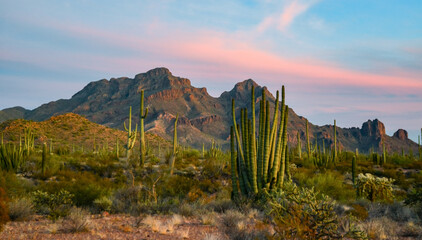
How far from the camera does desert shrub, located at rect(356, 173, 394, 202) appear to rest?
12094 mm

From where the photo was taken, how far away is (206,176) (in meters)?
17.8

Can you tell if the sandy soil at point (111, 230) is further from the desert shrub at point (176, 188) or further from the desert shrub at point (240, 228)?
the desert shrub at point (176, 188)

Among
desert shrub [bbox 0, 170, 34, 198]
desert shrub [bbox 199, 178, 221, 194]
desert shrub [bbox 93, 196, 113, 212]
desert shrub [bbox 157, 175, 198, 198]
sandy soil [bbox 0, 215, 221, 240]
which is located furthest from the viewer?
desert shrub [bbox 199, 178, 221, 194]

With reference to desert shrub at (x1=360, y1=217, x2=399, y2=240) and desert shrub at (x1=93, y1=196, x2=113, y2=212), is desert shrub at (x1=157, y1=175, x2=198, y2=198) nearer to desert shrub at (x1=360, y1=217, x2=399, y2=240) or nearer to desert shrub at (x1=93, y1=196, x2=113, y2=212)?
desert shrub at (x1=93, y1=196, x2=113, y2=212)

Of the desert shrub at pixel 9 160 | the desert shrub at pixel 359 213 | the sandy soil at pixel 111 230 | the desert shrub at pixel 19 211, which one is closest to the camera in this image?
the sandy soil at pixel 111 230

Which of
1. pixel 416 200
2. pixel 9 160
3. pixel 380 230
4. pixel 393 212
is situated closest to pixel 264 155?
pixel 380 230

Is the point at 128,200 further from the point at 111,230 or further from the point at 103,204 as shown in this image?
the point at 111,230

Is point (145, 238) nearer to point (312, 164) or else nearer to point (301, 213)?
point (301, 213)

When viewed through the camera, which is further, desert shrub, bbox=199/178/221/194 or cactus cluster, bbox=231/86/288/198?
desert shrub, bbox=199/178/221/194

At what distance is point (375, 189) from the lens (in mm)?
12188

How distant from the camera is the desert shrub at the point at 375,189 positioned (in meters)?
12.1

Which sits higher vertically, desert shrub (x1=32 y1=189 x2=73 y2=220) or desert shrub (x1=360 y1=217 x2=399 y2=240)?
desert shrub (x1=32 y1=189 x2=73 y2=220)

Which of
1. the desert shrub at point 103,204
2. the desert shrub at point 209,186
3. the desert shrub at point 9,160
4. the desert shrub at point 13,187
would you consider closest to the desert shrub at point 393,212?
the desert shrub at point 209,186

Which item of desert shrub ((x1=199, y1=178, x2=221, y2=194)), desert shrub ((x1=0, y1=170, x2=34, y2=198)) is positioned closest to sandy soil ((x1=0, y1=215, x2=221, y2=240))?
desert shrub ((x1=0, y1=170, x2=34, y2=198))
